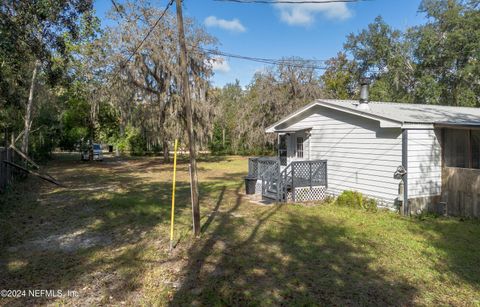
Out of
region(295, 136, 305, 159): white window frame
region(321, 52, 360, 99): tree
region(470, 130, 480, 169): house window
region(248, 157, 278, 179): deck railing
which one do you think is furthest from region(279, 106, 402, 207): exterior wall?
region(321, 52, 360, 99): tree

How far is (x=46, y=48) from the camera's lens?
29.6 feet

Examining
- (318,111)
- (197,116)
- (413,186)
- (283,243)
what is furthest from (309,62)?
(283,243)

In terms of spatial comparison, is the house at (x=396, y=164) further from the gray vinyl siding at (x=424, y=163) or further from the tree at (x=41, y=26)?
the tree at (x=41, y=26)

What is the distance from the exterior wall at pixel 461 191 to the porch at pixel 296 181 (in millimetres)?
3430

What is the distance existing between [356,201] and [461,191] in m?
2.59

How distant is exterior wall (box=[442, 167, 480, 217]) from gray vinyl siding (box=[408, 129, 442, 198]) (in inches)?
8.3

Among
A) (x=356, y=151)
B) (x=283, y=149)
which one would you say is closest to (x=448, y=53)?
(x=283, y=149)

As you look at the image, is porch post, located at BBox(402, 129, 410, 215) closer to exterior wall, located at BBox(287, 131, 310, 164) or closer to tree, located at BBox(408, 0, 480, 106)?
exterior wall, located at BBox(287, 131, 310, 164)

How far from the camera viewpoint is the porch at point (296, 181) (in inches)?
400

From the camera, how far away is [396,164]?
8.66m

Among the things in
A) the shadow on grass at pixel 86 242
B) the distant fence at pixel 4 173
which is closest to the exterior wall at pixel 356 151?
the shadow on grass at pixel 86 242

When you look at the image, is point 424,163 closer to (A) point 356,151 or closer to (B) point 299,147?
(A) point 356,151

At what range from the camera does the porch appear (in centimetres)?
A: 1016

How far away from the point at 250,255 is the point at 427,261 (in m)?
2.79
